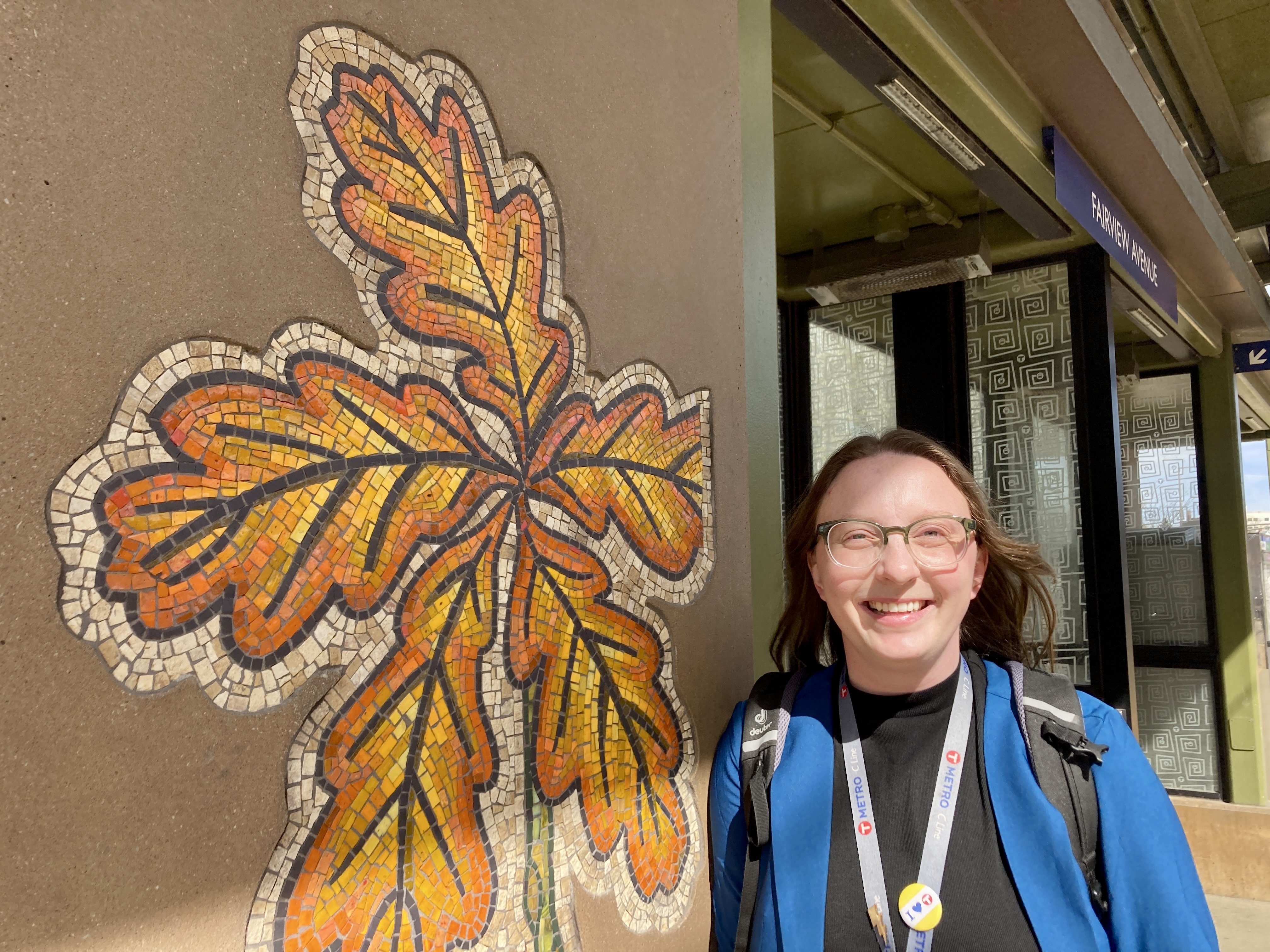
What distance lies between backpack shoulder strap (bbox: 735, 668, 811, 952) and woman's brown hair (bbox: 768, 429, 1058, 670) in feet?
0.31

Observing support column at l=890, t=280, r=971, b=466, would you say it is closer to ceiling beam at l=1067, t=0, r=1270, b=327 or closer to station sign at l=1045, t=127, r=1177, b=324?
station sign at l=1045, t=127, r=1177, b=324

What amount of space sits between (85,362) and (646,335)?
857mm

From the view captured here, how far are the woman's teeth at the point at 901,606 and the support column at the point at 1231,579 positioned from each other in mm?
5823

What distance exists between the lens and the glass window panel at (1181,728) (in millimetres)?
6082

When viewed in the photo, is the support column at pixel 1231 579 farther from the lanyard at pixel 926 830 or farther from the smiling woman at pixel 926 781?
the lanyard at pixel 926 830

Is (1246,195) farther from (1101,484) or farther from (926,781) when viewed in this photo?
(926,781)

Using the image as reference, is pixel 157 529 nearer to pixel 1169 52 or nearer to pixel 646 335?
pixel 646 335

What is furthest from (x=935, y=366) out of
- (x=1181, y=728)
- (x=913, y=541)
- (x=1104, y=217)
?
(x=913, y=541)

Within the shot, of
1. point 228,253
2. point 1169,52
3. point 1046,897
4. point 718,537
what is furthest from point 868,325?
point 228,253

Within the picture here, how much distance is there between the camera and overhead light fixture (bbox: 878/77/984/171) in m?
2.80

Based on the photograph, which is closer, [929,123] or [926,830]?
[926,830]

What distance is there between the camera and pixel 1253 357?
665 centimetres

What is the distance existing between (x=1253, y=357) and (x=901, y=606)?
6787 mm

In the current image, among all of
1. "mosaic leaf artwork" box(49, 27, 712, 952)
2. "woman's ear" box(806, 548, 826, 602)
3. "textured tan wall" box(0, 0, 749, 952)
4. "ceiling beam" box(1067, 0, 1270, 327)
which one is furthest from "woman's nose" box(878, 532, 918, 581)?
"ceiling beam" box(1067, 0, 1270, 327)
